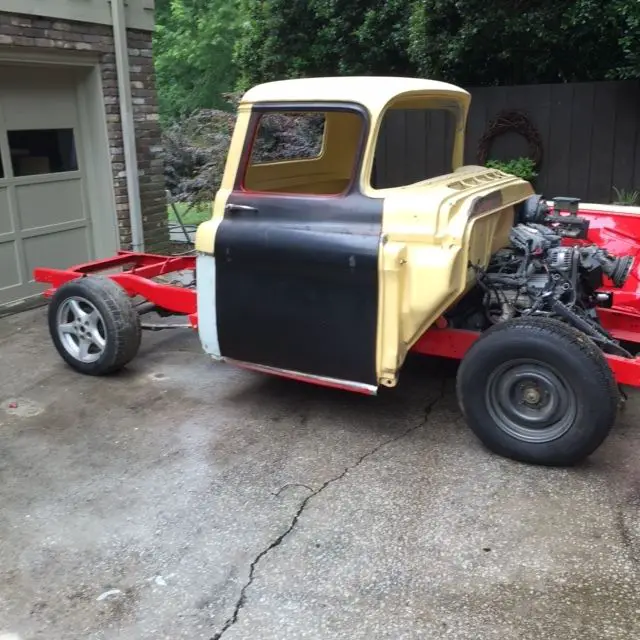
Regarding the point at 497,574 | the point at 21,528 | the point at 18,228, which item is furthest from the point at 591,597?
the point at 18,228

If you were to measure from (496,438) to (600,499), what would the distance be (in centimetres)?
62

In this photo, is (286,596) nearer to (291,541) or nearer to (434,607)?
(291,541)

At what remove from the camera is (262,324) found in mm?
4453

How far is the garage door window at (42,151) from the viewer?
291 inches

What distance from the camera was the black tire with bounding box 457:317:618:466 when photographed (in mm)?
3695

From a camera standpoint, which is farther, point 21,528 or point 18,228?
point 18,228

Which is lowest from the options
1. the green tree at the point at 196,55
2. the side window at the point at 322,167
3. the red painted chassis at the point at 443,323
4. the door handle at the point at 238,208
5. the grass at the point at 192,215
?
the grass at the point at 192,215

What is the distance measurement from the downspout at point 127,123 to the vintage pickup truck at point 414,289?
10.7 ft

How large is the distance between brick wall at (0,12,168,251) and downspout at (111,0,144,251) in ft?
0.26

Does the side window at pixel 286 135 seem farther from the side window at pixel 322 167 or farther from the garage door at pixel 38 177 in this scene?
the side window at pixel 322 167

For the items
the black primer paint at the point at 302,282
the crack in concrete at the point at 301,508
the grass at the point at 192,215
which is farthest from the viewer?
the grass at the point at 192,215

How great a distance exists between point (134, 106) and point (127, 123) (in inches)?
13.4

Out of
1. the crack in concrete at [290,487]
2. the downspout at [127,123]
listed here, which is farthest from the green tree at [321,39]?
the crack in concrete at [290,487]

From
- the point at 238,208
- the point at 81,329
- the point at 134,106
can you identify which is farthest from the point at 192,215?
the point at 238,208
